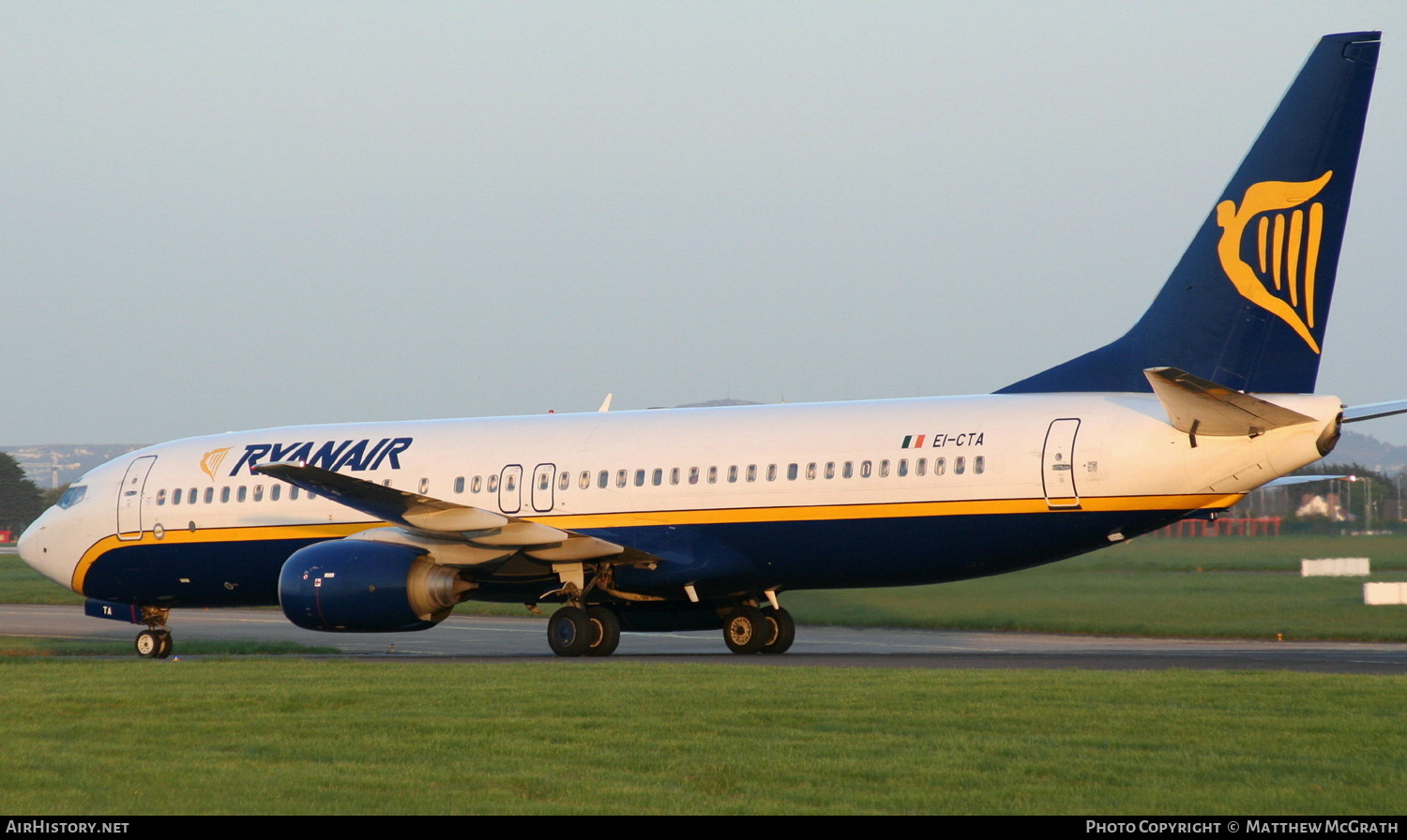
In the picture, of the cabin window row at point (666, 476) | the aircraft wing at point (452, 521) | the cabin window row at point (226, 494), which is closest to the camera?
the cabin window row at point (666, 476)

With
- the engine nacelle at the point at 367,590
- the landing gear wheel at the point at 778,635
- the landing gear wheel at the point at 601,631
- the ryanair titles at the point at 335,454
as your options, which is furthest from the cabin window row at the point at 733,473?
the landing gear wheel at the point at 778,635

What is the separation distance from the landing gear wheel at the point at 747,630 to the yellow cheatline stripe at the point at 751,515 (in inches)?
84.4

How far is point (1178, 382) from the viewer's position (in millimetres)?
17188

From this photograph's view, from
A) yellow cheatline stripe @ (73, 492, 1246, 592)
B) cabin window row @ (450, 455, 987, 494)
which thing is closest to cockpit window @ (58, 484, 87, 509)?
yellow cheatline stripe @ (73, 492, 1246, 592)

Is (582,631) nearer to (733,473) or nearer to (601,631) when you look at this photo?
(601,631)

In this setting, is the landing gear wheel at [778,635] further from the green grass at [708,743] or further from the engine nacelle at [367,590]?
the green grass at [708,743]

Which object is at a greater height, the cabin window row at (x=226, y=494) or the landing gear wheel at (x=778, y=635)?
the cabin window row at (x=226, y=494)

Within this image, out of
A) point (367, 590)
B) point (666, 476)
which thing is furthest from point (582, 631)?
point (367, 590)

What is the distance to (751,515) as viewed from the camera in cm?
2122

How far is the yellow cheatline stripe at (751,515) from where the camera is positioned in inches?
738

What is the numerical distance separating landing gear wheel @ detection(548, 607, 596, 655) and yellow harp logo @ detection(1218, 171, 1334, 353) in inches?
373

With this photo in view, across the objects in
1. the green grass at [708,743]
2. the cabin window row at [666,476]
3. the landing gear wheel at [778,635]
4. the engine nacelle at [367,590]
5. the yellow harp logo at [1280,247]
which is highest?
the yellow harp logo at [1280,247]

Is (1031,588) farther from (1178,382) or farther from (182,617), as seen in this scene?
(182,617)

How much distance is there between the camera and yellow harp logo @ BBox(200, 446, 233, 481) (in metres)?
25.2
